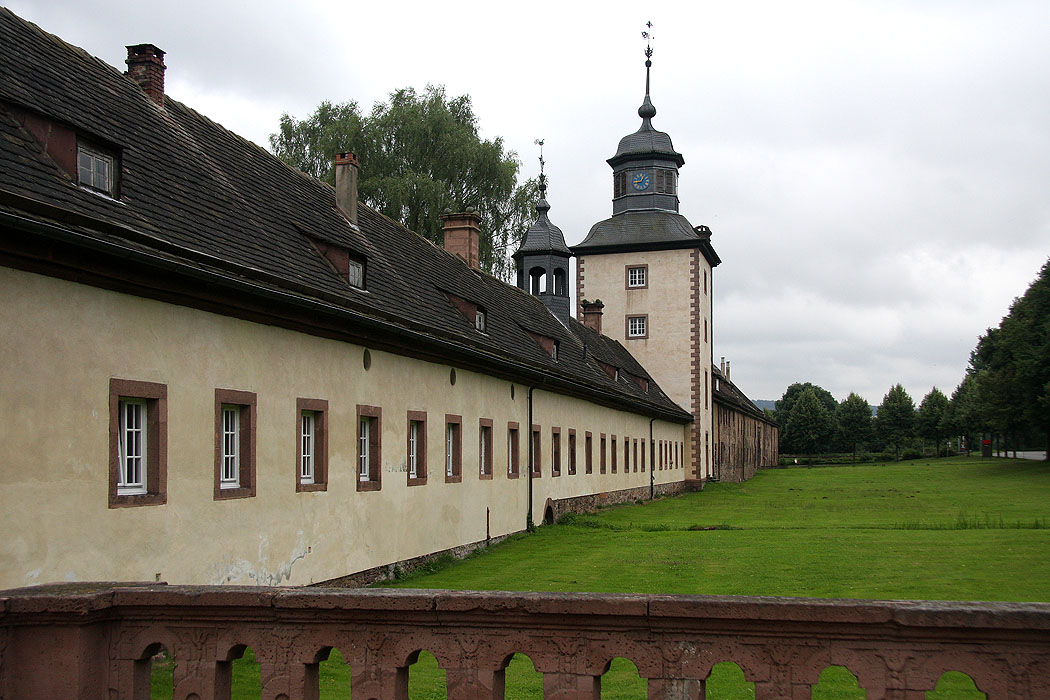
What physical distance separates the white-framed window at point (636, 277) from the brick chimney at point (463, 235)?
21.5 m

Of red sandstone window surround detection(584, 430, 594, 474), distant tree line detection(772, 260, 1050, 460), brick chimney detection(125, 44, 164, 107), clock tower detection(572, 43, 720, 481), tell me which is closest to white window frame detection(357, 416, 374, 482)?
brick chimney detection(125, 44, 164, 107)

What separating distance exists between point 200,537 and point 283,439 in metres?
2.19

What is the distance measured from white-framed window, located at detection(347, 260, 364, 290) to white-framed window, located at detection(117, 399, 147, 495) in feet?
18.9

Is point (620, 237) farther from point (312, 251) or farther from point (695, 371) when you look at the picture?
point (312, 251)

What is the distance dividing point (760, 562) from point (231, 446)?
9676 mm

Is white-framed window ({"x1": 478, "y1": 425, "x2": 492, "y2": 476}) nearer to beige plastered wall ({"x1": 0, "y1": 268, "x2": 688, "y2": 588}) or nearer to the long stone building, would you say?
the long stone building

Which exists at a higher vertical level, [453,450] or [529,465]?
[453,450]

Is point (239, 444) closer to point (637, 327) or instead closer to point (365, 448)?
point (365, 448)

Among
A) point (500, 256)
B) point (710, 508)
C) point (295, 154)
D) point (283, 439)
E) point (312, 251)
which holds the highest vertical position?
point (295, 154)

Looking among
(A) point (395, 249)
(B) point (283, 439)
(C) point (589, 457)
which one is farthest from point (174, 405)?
(C) point (589, 457)

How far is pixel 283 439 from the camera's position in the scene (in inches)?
517

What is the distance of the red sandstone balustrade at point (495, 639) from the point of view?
177 inches

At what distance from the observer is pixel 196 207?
12750mm

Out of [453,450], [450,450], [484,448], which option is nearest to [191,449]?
[450,450]
